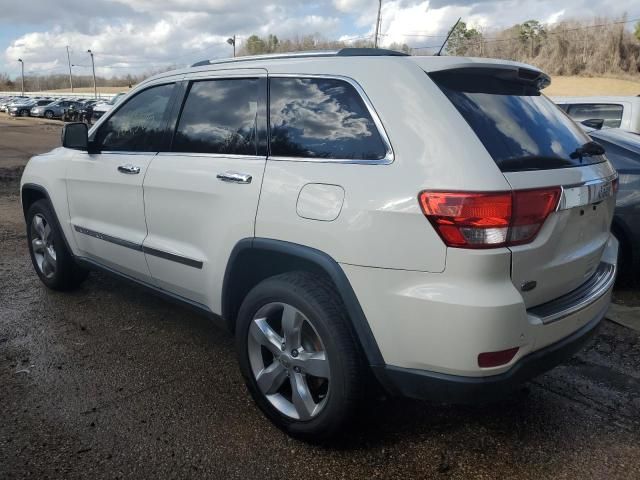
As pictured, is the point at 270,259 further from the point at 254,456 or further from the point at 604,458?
the point at 604,458

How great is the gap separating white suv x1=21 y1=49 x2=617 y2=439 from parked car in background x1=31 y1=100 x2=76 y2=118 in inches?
1772

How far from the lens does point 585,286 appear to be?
106 inches

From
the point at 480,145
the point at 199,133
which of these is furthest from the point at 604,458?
the point at 199,133

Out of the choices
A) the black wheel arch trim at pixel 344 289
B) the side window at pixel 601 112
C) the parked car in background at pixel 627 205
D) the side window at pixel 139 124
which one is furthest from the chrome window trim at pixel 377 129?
the side window at pixel 601 112

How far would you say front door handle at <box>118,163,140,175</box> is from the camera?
355cm

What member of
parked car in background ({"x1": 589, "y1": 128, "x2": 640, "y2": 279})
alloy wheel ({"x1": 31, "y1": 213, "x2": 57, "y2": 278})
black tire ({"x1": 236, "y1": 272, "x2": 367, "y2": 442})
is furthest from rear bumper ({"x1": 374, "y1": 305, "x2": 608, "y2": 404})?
alloy wheel ({"x1": 31, "y1": 213, "x2": 57, "y2": 278})

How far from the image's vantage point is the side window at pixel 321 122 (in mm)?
2484

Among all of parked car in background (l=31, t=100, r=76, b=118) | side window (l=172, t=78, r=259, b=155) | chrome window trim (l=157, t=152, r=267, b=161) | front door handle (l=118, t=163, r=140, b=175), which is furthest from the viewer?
parked car in background (l=31, t=100, r=76, b=118)

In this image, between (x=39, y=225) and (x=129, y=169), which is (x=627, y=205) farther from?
(x=39, y=225)

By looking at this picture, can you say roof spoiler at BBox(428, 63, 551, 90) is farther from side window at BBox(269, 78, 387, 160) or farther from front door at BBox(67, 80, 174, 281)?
front door at BBox(67, 80, 174, 281)

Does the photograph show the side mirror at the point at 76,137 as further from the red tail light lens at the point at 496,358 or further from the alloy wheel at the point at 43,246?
the red tail light lens at the point at 496,358

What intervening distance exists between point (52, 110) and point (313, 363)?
4746 centimetres

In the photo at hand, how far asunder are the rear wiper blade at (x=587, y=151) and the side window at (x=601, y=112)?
539 centimetres

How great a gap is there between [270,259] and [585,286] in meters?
1.52
